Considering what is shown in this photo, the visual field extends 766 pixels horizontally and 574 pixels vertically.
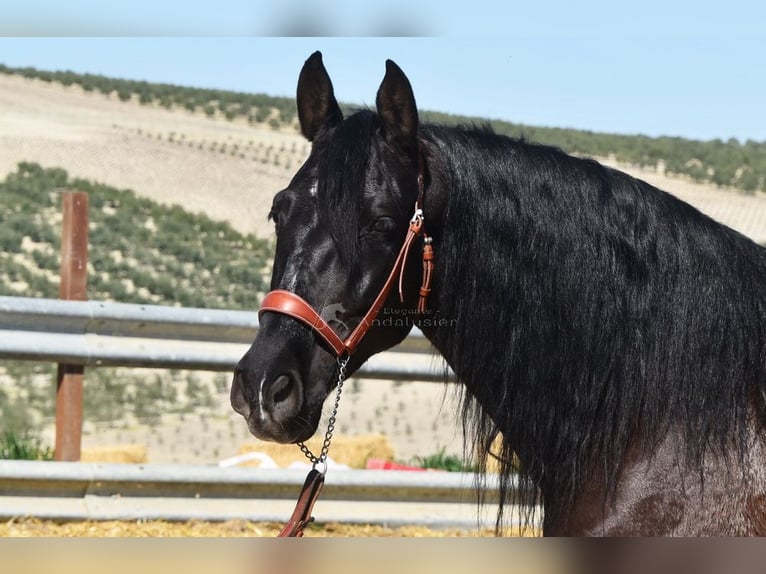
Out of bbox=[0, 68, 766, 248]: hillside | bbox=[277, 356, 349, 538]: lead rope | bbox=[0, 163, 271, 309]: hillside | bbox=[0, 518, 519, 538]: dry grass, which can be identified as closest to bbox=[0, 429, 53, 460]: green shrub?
bbox=[0, 518, 519, 538]: dry grass

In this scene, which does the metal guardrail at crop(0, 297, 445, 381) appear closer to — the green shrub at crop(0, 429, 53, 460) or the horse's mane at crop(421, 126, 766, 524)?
the green shrub at crop(0, 429, 53, 460)

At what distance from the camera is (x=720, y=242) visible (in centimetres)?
295

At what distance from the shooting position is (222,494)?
229 inches

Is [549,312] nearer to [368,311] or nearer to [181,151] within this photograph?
[368,311]

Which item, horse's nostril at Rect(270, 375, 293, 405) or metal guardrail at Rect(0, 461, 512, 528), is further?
metal guardrail at Rect(0, 461, 512, 528)

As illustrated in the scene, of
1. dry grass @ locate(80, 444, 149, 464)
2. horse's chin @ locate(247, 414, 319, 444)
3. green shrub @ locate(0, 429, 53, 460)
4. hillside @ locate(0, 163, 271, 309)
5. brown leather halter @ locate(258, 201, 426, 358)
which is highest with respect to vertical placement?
brown leather halter @ locate(258, 201, 426, 358)

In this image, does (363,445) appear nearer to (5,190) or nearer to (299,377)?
(299,377)

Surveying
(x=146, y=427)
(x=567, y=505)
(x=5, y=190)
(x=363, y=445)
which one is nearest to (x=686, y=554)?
(x=567, y=505)

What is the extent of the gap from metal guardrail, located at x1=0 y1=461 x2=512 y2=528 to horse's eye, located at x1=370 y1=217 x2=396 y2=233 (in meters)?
2.93

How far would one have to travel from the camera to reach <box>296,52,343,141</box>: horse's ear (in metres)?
3.22

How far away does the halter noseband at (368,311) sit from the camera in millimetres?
2844

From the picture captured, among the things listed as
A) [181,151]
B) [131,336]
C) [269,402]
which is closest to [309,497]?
[269,402]

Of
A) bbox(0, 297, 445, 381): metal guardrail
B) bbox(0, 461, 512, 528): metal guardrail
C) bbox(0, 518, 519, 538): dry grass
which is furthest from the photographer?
bbox(0, 297, 445, 381): metal guardrail

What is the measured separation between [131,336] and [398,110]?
335 cm
